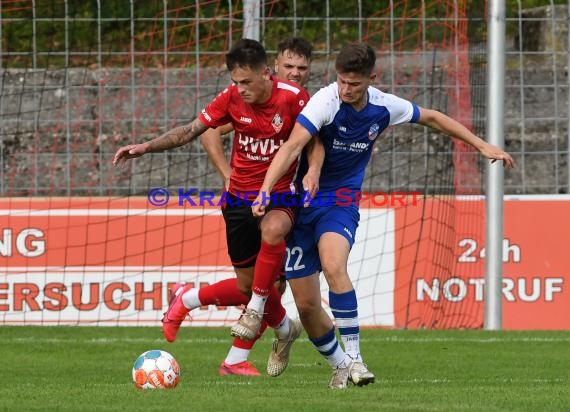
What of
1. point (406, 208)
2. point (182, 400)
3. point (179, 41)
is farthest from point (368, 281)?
point (182, 400)

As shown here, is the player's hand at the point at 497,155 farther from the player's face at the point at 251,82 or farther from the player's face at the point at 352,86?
the player's face at the point at 251,82

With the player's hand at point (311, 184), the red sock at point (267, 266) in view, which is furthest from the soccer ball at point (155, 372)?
the player's hand at point (311, 184)

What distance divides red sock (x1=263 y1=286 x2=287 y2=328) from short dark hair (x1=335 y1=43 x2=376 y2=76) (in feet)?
5.61

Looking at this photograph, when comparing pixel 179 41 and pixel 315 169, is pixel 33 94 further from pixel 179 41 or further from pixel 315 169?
pixel 315 169

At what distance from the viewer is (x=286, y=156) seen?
7.61 m

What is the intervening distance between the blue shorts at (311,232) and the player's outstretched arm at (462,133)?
69 cm

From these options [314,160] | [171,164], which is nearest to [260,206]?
[314,160]

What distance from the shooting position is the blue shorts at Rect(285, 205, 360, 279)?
782 centimetres

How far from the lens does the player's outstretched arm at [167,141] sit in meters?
7.94

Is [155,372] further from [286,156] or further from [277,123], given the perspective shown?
[277,123]

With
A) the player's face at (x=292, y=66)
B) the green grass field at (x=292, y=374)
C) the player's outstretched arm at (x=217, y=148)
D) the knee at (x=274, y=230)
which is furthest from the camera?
the player's face at (x=292, y=66)

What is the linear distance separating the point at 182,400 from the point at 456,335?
Result: 560cm

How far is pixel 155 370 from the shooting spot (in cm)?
745

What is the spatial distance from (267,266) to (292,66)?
1839 millimetres
